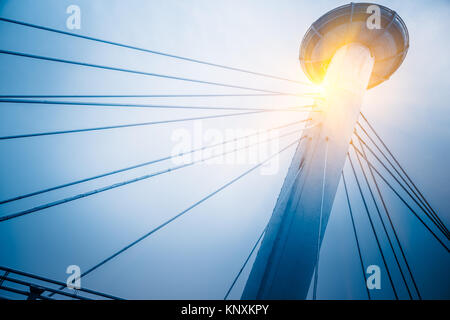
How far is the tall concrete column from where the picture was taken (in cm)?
328

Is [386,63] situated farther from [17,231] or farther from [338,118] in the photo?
[17,231]

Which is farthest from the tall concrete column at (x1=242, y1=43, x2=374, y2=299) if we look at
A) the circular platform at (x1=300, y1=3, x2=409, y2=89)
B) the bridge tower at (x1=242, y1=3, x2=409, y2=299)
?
the circular platform at (x1=300, y1=3, x2=409, y2=89)

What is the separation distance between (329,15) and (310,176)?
517cm

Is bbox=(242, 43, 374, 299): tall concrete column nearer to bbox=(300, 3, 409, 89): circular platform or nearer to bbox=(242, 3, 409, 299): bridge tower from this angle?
bbox=(242, 3, 409, 299): bridge tower

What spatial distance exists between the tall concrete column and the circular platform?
65.3 inches

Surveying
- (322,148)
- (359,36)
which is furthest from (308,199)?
(359,36)

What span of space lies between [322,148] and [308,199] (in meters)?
1.00

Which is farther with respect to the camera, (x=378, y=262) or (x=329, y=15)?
(x=378, y=262)

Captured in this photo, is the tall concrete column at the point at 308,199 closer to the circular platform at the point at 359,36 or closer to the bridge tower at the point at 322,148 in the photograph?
the bridge tower at the point at 322,148

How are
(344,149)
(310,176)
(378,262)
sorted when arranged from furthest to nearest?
1. (378,262)
2. (344,149)
3. (310,176)

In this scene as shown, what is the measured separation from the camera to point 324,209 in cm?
381

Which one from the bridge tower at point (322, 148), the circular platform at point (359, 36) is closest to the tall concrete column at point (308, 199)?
the bridge tower at point (322, 148)

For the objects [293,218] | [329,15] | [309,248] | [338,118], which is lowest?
[309,248]
